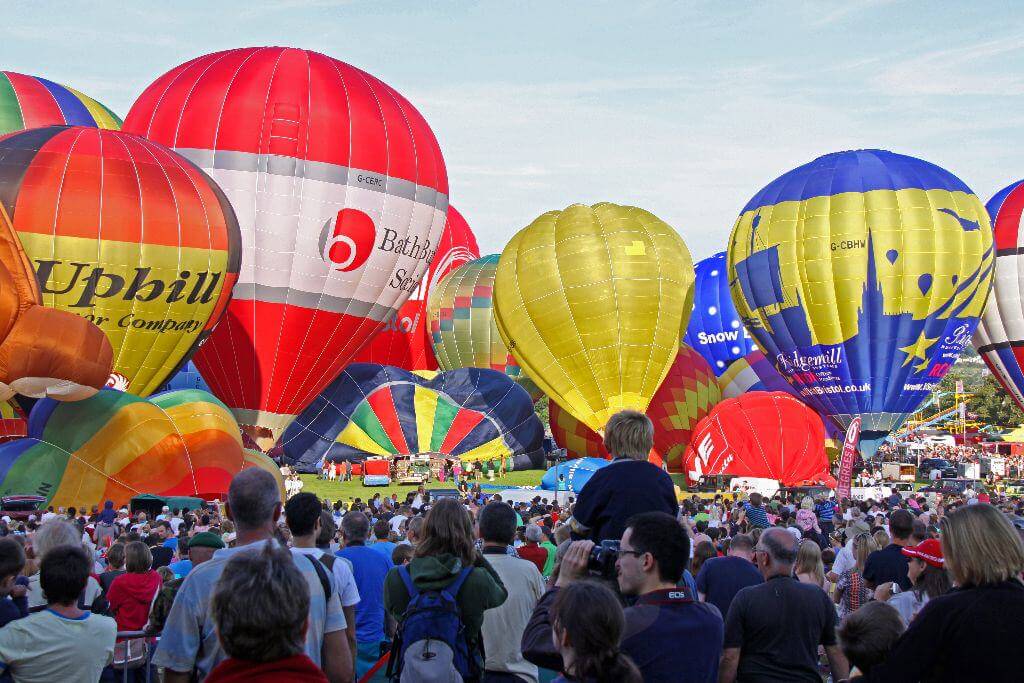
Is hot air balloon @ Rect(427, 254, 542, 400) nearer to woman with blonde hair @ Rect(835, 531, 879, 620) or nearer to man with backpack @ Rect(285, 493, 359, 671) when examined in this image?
woman with blonde hair @ Rect(835, 531, 879, 620)

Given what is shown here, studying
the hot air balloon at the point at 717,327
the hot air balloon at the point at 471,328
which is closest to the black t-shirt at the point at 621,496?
the hot air balloon at the point at 717,327

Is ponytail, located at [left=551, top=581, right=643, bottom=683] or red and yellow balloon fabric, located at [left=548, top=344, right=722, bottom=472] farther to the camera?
red and yellow balloon fabric, located at [left=548, top=344, right=722, bottom=472]

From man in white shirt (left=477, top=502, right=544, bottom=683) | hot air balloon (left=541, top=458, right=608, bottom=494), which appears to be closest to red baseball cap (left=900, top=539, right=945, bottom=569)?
man in white shirt (left=477, top=502, right=544, bottom=683)

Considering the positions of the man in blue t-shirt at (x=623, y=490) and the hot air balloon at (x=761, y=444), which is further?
the hot air balloon at (x=761, y=444)

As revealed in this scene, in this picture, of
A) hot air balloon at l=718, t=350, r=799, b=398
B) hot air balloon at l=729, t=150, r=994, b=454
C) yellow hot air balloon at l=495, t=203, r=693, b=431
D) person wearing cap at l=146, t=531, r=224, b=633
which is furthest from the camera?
hot air balloon at l=718, t=350, r=799, b=398

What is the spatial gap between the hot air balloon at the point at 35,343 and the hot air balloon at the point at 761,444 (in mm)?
12322

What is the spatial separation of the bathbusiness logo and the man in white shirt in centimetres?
1850

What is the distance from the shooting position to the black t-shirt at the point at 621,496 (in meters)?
4.33

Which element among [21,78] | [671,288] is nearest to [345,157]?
[671,288]

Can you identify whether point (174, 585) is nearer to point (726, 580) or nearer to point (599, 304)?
point (726, 580)

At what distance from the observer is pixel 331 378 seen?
24.3 m

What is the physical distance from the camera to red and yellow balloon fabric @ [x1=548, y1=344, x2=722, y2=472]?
1057 inches

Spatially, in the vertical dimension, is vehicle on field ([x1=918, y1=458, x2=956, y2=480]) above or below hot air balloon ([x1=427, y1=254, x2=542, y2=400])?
below

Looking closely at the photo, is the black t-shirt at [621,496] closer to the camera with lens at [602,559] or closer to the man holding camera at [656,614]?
the camera with lens at [602,559]
